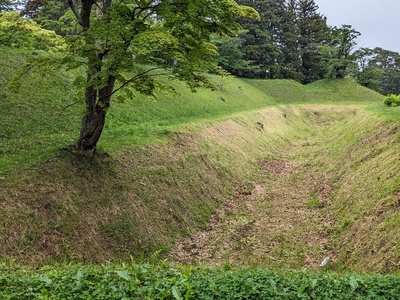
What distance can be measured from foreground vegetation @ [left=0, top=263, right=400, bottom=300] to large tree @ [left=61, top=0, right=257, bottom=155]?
15.4ft

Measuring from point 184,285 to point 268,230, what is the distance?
6248mm

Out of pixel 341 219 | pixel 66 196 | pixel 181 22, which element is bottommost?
pixel 341 219

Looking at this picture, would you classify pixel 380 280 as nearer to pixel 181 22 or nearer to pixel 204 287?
pixel 204 287

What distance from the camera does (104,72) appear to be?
25.6 ft

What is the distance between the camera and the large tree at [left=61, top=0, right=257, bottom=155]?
7633 mm

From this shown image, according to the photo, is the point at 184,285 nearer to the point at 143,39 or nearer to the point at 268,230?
the point at 143,39

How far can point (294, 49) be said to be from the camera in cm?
6197

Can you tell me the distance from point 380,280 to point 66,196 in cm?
664

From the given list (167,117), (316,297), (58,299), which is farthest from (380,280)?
(167,117)

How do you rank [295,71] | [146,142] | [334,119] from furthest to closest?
[295,71]
[334,119]
[146,142]

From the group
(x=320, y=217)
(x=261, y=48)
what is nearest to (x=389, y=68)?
(x=261, y=48)

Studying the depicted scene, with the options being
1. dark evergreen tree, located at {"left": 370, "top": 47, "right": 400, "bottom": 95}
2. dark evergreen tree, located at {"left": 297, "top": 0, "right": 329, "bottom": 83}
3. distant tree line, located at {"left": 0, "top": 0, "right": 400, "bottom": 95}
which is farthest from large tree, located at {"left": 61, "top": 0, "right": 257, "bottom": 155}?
dark evergreen tree, located at {"left": 370, "top": 47, "right": 400, "bottom": 95}

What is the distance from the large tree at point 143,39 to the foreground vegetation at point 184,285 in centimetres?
470

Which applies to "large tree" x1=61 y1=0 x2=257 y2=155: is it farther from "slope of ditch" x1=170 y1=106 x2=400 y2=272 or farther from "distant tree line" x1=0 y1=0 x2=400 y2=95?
"distant tree line" x1=0 y1=0 x2=400 y2=95
